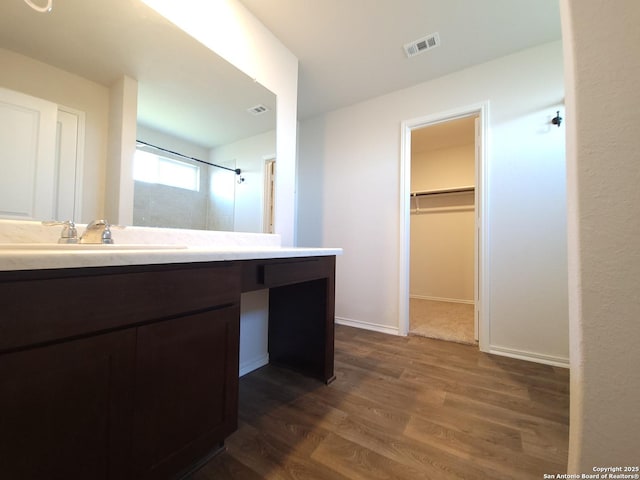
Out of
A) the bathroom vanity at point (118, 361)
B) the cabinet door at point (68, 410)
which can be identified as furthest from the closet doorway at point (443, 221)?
the cabinet door at point (68, 410)

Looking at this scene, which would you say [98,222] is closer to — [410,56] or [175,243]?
[175,243]

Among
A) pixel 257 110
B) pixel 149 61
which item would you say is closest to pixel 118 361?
pixel 149 61

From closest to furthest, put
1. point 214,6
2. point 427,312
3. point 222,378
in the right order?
point 222,378
point 214,6
point 427,312

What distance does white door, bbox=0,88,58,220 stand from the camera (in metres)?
0.86

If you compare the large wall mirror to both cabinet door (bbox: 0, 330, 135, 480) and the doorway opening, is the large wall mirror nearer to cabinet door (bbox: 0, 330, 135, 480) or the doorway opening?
cabinet door (bbox: 0, 330, 135, 480)

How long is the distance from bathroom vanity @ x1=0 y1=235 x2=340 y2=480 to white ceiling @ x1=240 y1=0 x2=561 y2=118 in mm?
1709

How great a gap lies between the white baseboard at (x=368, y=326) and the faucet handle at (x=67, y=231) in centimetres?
235

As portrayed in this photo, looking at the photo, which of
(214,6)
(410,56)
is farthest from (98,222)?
(410,56)

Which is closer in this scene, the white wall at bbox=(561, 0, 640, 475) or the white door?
the white wall at bbox=(561, 0, 640, 475)

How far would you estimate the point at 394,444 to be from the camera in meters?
1.04

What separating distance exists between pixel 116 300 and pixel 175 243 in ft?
2.29

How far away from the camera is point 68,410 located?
22.0 inches

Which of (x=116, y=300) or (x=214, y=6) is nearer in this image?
(x=116, y=300)
